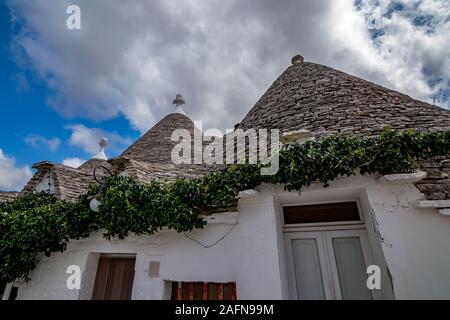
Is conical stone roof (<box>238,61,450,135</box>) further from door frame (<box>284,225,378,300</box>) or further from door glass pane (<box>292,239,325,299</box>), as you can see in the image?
door glass pane (<box>292,239,325,299</box>)

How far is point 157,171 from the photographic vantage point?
16.0 feet

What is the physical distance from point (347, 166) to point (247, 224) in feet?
5.10

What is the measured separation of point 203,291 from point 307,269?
1.60 meters

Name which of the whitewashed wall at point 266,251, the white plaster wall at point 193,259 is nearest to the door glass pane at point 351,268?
the whitewashed wall at point 266,251

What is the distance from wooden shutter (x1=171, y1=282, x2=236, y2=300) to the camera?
315 cm

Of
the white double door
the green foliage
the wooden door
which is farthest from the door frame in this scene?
the wooden door

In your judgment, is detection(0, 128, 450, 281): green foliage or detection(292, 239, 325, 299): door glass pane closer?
detection(0, 128, 450, 281): green foliage

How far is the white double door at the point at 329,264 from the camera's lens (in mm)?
2848

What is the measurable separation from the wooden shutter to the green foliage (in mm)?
934

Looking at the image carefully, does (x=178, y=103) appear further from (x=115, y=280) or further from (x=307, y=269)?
(x=307, y=269)

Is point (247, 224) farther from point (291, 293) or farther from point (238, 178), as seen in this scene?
point (291, 293)

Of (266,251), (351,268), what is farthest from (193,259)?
(351,268)

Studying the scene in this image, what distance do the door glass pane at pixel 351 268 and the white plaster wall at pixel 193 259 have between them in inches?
37.3

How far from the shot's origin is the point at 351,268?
292cm
